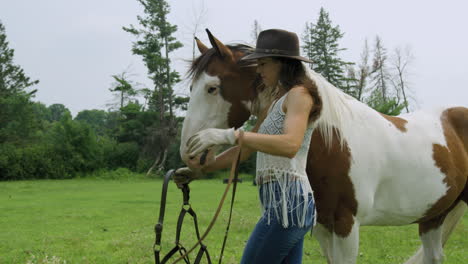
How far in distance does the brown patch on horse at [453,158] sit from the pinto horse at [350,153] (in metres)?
0.01

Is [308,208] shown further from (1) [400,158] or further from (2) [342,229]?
(1) [400,158]

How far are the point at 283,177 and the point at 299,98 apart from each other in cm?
46

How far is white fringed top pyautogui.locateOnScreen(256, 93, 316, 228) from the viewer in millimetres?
2146

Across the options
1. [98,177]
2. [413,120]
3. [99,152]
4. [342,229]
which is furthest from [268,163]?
[99,152]

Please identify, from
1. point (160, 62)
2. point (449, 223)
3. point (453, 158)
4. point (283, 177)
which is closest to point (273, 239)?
point (283, 177)

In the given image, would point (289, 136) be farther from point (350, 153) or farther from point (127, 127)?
point (127, 127)

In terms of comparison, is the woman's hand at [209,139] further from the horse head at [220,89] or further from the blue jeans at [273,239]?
the horse head at [220,89]

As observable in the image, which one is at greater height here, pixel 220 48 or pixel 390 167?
pixel 220 48

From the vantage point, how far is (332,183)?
3.01m

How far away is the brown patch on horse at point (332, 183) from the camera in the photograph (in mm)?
3004

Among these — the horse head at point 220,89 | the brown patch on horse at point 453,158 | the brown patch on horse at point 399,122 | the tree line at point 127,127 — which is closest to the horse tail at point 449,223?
the brown patch on horse at point 453,158

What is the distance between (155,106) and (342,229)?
3768 cm

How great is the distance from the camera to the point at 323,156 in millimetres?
3014

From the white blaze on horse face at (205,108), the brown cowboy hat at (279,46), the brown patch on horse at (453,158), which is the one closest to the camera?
the brown cowboy hat at (279,46)
